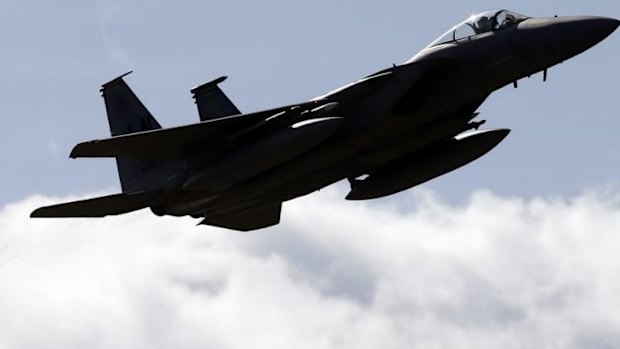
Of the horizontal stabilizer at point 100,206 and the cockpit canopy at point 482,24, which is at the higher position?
the cockpit canopy at point 482,24

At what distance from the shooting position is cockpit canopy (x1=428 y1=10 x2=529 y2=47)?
26.1 m

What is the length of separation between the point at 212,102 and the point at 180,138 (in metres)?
2.53

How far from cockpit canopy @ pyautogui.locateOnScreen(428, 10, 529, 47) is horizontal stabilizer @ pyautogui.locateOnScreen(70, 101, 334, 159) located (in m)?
2.91

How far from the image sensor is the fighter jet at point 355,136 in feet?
84.3

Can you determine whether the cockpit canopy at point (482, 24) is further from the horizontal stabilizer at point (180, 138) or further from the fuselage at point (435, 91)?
the horizontal stabilizer at point (180, 138)

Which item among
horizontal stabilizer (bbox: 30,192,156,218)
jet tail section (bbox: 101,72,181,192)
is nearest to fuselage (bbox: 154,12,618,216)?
horizontal stabilizer (bbox: 30,192,156,218)

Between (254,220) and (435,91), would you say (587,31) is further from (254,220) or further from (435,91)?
(254,220)

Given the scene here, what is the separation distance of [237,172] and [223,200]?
6.05ft

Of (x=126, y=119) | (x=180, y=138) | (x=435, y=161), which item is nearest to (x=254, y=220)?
(x=126, y=119)

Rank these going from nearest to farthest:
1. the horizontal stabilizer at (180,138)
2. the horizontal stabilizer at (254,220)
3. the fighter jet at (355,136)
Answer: the fighter jet at (355,136) → the horizontal stabilizer at (180,138) → the horizontal stabilizer at (254,220)

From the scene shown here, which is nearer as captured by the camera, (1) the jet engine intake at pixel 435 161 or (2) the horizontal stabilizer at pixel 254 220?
(1) the jet engine intake at pixel 435 161

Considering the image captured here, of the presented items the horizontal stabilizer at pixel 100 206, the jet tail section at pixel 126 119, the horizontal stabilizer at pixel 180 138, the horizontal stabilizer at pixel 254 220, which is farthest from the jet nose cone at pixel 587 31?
the jet tail section at pixel 126 119

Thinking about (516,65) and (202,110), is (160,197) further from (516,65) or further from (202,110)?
(516,65)

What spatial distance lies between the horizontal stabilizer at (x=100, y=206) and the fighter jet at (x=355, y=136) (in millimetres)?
24
